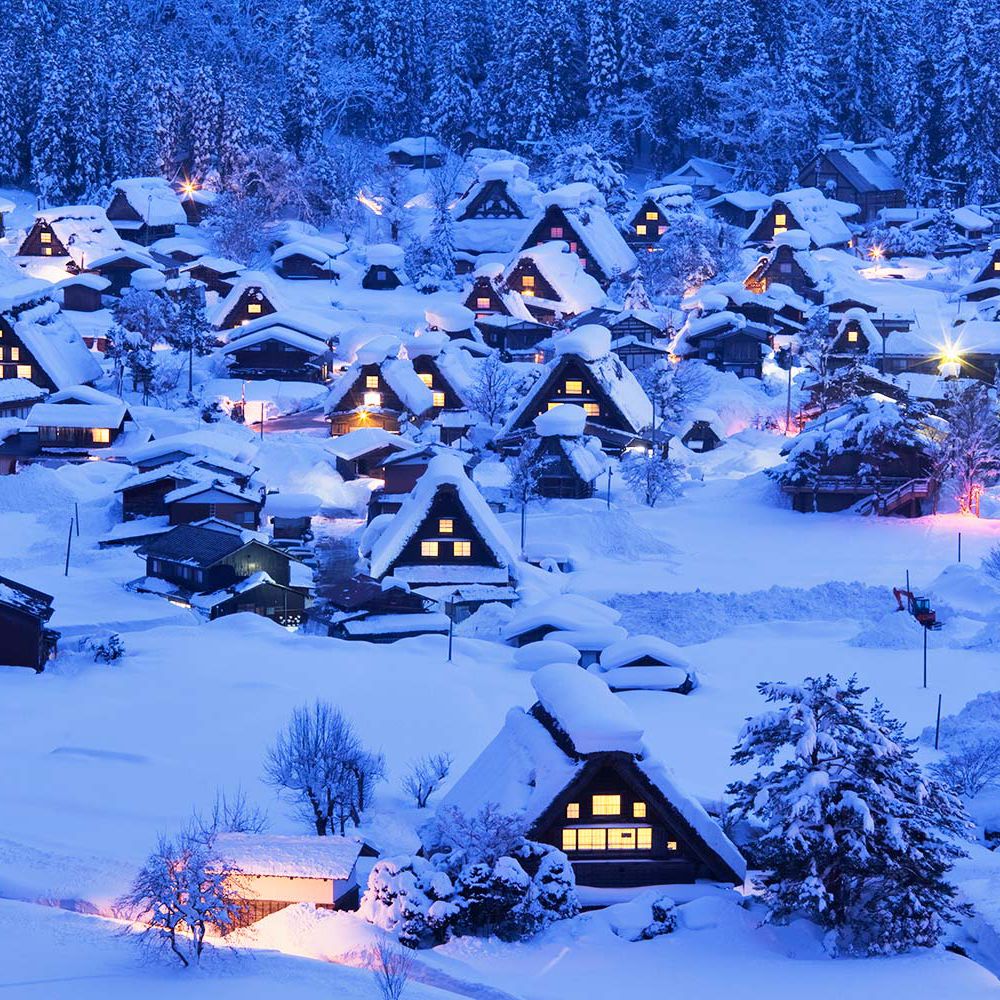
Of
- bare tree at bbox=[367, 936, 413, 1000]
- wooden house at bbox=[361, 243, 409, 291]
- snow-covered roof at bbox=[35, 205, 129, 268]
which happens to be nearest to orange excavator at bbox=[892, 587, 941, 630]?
bare tree at bbox=[367, 936, 413, 1000]

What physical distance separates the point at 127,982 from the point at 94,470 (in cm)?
3269

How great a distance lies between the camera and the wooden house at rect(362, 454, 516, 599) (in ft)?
127

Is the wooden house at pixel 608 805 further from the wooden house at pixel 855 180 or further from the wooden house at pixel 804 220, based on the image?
the wooden house at pixel 855 180

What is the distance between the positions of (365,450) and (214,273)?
74.2ft

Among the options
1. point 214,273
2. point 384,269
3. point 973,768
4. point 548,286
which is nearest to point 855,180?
point 548,286

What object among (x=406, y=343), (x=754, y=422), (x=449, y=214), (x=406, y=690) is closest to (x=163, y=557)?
(x=406, y=690)

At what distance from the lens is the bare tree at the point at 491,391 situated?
181 ft

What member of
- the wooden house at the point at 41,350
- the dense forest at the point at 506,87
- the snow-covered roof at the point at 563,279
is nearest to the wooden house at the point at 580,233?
the snow-covered roof at the point at 563,279

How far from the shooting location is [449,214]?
2963 inches

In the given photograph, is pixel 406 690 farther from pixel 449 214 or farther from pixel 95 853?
pixel 449 214

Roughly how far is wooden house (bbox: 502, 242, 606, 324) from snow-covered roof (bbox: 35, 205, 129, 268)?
53.7 feet

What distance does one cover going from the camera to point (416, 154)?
85.2 m

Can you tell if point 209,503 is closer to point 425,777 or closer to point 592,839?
point 425,777

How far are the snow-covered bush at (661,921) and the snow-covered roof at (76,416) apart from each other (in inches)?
1384
